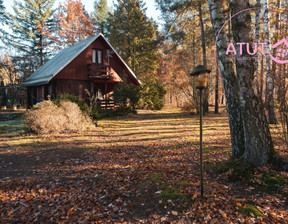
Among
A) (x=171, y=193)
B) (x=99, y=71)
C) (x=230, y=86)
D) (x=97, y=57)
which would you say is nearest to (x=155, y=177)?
(x=171, y=193)

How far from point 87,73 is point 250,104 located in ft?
52.1

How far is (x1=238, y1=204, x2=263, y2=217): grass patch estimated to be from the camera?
3.22 meters

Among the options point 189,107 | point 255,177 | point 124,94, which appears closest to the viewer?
point 255,177

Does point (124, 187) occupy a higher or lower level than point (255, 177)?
lower

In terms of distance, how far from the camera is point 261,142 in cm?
419

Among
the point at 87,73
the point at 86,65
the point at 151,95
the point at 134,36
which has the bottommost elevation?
the point at 151,95

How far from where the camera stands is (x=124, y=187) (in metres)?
4.56

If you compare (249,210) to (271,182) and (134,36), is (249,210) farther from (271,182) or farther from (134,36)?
(134,36)

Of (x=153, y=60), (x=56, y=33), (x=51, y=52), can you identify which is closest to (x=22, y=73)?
(x=51, y=52)

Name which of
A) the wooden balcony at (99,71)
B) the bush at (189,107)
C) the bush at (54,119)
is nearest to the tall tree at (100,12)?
the wooden balcony at (99,71)

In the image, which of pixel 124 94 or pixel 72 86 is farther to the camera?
pixel 124 94

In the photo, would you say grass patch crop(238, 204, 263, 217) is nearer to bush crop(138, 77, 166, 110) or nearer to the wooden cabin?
the wooden cabin

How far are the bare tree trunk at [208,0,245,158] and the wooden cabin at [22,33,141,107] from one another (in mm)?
13823

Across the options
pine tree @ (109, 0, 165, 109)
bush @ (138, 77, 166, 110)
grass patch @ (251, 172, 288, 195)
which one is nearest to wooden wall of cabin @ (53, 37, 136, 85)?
bush @ (138, 77, 166, 110)
